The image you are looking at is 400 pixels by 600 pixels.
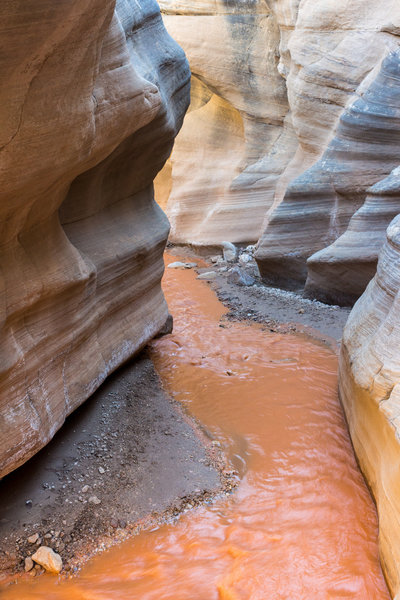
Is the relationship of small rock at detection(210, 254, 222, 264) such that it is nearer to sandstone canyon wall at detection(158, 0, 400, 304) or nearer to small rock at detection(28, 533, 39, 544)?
sandstone canyon wall at detection(158, 0, 400, 304)

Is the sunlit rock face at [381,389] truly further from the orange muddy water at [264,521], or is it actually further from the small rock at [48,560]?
the small rock at [48,560]

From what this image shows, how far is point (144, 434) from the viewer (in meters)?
4.39

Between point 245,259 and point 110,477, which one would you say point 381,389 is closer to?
point 110,477

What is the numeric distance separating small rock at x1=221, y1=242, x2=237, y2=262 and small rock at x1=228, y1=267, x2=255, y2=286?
44.5 inches

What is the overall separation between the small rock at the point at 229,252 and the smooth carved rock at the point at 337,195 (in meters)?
1.80

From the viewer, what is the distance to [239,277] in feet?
29.9

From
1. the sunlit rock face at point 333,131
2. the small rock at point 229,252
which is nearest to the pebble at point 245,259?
the small rock at point 229,252

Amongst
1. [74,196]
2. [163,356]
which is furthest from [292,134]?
[74,196]

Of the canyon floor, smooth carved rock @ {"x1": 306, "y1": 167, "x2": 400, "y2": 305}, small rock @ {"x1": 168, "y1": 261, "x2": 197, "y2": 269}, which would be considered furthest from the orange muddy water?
small rock @ {"x1": 168, "y1": 261, "x2": 197, "y2": 269}

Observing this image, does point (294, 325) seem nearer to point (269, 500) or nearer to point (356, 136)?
point (356, 136)

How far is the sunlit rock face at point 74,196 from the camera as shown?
2488 millimetres

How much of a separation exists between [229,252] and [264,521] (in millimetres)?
7510

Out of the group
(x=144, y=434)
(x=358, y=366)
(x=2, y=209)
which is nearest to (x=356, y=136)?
(x=358, y=366)

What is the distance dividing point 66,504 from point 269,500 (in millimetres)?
1320
